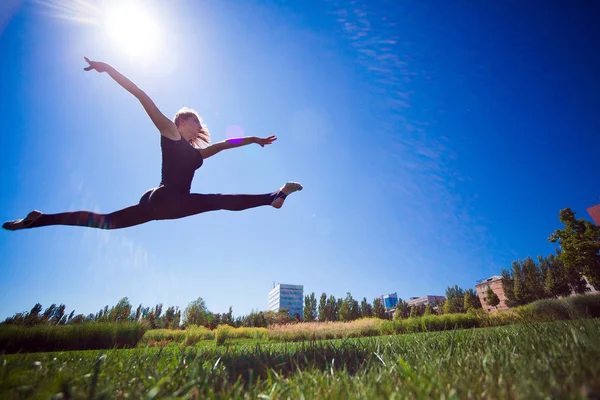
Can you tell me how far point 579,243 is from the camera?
18.6 m

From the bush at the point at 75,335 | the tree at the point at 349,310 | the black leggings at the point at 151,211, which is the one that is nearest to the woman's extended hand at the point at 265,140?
the black leggings at the point at 151,211

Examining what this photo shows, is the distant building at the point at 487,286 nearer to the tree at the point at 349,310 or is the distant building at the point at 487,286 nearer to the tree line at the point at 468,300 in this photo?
the tree line at the point at 468,300

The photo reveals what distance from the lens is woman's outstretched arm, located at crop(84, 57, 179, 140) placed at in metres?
2.41

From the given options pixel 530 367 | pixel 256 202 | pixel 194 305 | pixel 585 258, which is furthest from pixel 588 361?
pixel 194 305

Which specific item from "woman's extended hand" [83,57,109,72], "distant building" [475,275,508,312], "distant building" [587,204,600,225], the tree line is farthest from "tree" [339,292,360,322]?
"woman's extended hand" [83,57,109,72]

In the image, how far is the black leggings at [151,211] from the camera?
266cm

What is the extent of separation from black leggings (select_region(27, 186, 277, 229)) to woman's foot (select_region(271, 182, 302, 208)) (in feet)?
1.52

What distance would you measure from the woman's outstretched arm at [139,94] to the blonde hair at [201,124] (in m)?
0.75

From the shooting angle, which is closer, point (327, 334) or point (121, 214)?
point (121, 214)

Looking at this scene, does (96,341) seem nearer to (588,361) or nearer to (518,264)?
(588,361)

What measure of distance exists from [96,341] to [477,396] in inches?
439

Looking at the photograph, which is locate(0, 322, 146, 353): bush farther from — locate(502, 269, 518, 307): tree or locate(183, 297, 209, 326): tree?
locate(502, 269, 518, 307): tree

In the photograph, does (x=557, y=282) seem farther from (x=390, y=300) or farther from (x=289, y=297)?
(x=289, y=297)

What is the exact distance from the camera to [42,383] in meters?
1.08
